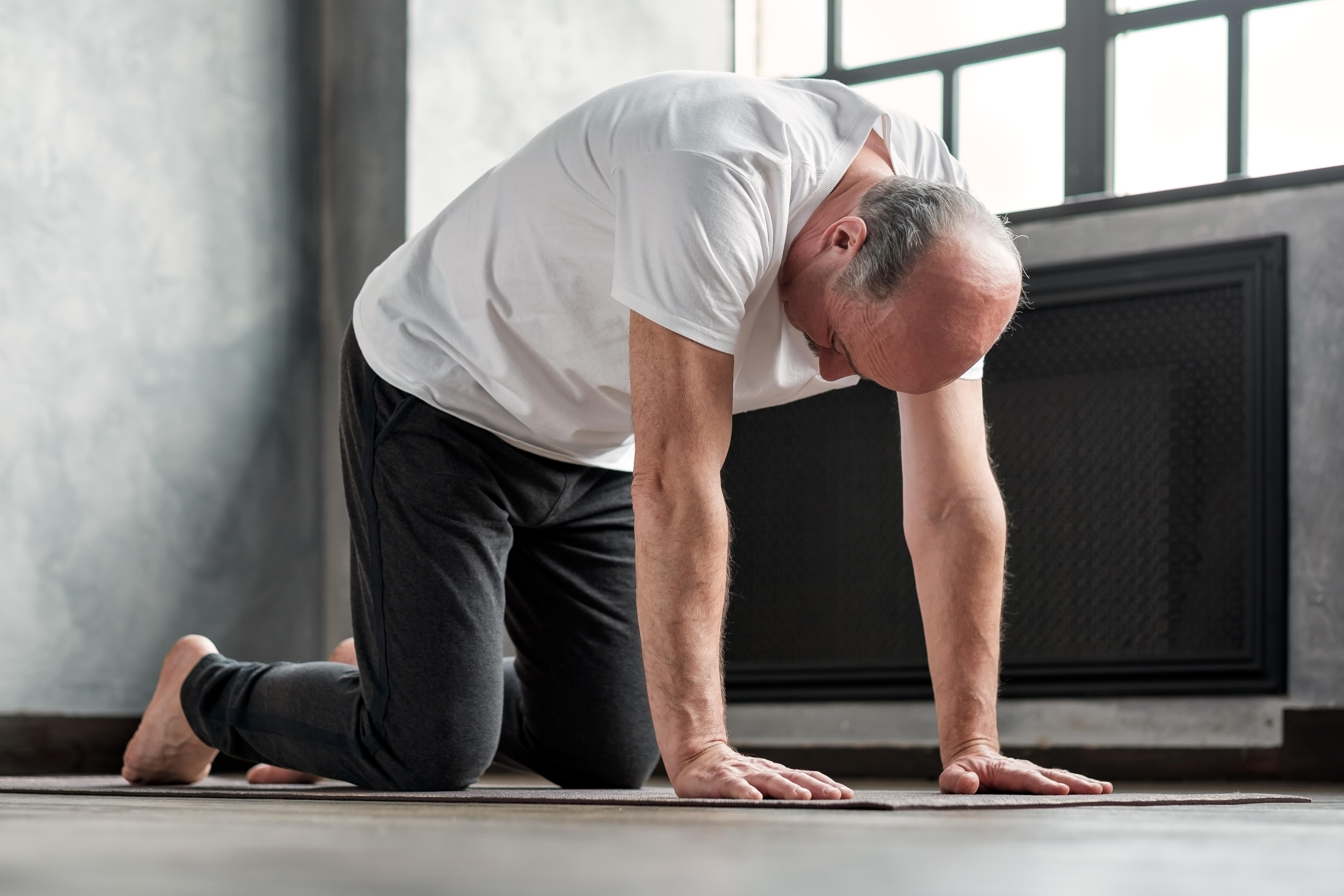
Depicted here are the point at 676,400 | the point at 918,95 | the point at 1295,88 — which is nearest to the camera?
the point at 676,400

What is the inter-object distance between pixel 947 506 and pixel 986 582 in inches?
3.6

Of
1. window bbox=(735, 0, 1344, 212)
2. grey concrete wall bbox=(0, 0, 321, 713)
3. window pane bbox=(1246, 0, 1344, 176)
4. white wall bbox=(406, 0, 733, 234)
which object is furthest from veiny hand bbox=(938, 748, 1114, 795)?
white wall bbox=(406, 0, 733, 234)

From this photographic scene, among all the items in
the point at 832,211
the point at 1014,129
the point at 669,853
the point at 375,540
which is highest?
the point at 1014,129

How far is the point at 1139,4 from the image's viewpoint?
10.3 ft

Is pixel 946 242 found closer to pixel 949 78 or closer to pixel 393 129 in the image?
pixel 949 78

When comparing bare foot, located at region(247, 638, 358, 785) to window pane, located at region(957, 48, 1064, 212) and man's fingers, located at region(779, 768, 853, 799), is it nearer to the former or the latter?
man's fingers, located at region(779, 768, 853, 799)

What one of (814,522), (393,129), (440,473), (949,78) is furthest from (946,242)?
(393,129)

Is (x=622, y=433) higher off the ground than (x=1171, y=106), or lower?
lower

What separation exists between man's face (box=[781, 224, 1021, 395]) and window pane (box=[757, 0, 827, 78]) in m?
2.34

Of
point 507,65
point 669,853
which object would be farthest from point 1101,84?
point 669,853

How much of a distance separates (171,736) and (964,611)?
1.09m

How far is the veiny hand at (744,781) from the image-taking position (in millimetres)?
1169

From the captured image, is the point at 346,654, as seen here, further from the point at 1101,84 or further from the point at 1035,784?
the point at 1101,84

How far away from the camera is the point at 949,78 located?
3.37 meters
